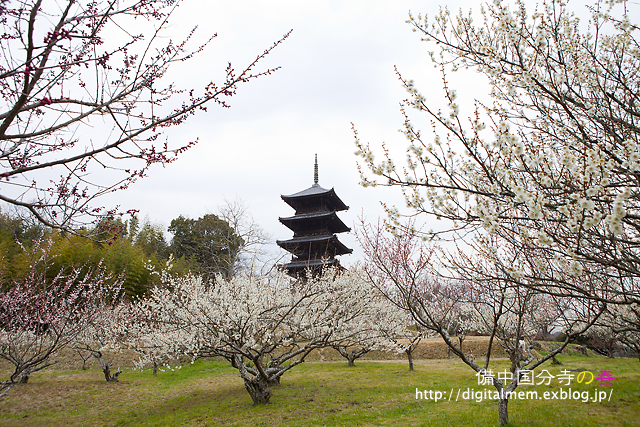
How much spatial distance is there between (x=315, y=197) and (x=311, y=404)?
19.1m

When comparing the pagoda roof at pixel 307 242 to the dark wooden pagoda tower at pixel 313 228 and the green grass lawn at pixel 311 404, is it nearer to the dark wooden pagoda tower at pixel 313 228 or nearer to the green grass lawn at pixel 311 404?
the dark wooden pagoda tower at pixel 313 228

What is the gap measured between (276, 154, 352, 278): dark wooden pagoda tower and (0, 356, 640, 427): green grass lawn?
39.9 ft

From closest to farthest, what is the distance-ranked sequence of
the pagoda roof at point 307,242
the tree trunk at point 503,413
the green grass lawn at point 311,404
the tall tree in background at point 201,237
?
the tree trunk at point 503,413, the green grass lawn at point 311,404, the pagoda roof at point 307,242, the tall tree in background at point 201,237

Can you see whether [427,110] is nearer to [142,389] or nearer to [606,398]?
[606,398]

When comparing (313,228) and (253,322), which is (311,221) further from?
(253,322)

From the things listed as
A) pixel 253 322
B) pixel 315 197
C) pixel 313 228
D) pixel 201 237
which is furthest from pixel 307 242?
pixel 253 322

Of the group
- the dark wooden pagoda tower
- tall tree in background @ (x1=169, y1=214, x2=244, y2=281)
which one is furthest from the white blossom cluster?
tall tree in background @ (x1=169, y1=214, x2=244, y2=281)

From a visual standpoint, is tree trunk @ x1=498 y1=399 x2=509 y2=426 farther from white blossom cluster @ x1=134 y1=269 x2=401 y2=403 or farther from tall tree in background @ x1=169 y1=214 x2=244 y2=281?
tall tree in background @ x1=169 y1=214 x2=244 y2=281

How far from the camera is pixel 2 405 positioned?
803 cm

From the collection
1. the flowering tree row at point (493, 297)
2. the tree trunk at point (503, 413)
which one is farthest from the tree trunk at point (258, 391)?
the tree trunk at point (503, 413)

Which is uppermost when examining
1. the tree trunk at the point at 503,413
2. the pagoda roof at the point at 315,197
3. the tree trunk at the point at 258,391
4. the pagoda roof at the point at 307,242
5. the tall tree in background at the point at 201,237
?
the pagoda roof at the point at 315,197

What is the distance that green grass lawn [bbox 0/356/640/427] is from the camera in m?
5.87

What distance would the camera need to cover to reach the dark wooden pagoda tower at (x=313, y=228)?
77.2ft

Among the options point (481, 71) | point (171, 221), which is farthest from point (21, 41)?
point (171, 221)
